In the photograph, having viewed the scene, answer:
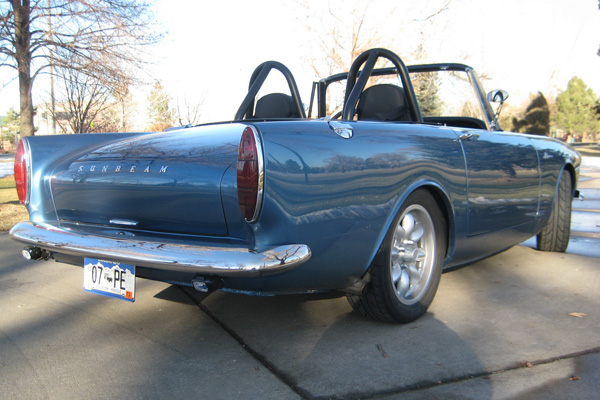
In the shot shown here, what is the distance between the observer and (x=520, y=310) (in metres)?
3.06

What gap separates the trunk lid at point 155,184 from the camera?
89.3 inches

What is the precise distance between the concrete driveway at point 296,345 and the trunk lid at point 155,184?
24.2 inches

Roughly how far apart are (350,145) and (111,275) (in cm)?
131

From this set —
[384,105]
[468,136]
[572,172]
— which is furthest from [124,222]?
[572,172]

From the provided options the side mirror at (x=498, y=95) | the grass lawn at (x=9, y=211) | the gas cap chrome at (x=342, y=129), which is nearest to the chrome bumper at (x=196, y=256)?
the gas cap chrome at (x=342, y=129)

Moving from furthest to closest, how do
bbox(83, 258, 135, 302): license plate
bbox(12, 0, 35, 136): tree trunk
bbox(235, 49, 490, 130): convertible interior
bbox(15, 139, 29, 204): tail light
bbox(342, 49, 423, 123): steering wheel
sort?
bbox(12, 0, 35, 136): tree trunk
bbox(235, 49, 490, 130): convertible interior
bbox(342, 49, 423, 123): steering wheel
bbox(15, 139, 29, 204): tail light
bbox(83, 258, 135, 302): license plate

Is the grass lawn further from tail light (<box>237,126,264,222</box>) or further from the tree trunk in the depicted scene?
tail light (<box>237,126,264,222</box>)

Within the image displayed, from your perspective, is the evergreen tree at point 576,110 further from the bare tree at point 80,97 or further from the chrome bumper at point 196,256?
the chrome bumper at point 196,256

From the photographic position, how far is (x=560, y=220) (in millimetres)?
4430

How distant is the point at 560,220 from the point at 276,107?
104 inches

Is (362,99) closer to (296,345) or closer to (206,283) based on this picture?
(296,345)

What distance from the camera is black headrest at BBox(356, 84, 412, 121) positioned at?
331cm

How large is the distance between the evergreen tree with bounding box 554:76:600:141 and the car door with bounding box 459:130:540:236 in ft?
209

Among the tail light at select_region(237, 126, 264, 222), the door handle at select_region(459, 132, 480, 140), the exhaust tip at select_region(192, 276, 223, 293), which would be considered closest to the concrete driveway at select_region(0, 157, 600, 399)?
the exhaust tip at select_region(192, 276, 223, 293)
